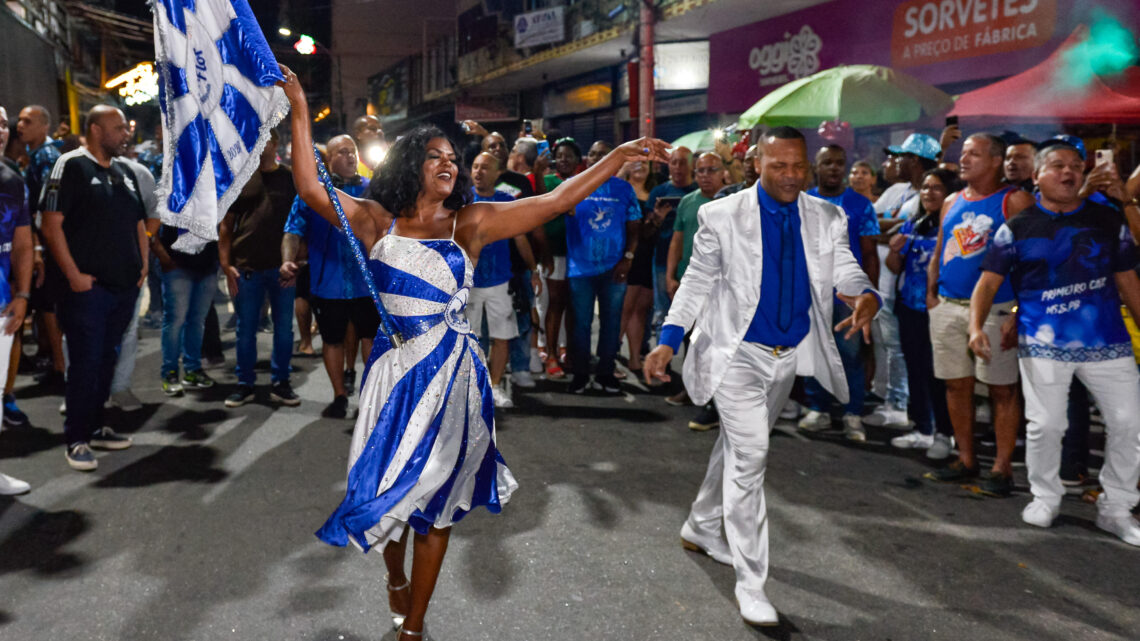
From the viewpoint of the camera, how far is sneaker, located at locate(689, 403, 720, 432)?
6.50 m

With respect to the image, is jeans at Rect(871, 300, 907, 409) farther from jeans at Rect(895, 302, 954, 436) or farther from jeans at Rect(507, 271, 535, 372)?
jeans at Rect(507, 271, 535, 372)

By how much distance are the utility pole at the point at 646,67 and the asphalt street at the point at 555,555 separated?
1152cm

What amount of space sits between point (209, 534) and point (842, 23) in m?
13.7

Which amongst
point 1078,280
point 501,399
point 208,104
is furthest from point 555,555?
point 1078,280

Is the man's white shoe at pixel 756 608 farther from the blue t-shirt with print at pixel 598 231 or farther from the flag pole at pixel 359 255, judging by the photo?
the blue t-shirt with print at pixel 598 231

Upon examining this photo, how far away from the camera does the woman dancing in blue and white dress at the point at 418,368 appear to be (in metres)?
2.97

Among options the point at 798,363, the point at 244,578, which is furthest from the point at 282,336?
→ the point at 798,363

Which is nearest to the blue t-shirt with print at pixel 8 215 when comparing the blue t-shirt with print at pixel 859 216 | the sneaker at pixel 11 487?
the sneaker at pixel 11 487

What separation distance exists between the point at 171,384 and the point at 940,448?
20.7 feet

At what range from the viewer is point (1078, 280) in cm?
437

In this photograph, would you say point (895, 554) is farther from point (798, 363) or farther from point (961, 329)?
point (961, 329)

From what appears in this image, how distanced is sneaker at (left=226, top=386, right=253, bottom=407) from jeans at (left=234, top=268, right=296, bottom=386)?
0.05 meters

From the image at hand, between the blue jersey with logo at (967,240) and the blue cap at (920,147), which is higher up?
the blue cap at (920,147)

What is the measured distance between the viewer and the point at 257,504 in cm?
480
